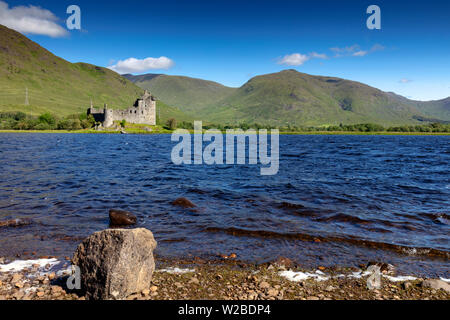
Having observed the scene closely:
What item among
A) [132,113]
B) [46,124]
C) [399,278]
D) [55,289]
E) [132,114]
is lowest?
[399,278]

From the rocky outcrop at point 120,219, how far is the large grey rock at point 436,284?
10026 millimetres

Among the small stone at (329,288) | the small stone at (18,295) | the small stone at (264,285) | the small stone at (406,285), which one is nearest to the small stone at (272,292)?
the small stone at (264,285)

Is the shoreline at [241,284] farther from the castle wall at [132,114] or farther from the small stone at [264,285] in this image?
the castle wall at [132,114]

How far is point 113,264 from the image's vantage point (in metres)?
6.03

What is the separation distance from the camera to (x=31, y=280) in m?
6.96

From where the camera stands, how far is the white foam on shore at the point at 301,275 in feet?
24.2

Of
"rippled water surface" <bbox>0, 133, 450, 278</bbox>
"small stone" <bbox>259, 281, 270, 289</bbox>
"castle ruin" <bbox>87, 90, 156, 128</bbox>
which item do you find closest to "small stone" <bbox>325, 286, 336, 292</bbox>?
"small stone" <bbox>259, 281, 270, 289</bbox>

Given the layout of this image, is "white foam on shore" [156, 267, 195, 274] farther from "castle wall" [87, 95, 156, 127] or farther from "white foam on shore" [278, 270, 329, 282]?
"castle wall" [87, 95, 156, 127]

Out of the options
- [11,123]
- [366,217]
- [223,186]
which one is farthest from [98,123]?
[366,217]

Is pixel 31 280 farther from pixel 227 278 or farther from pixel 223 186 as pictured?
pixel 223 186

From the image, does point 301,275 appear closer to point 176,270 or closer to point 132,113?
point 176,270

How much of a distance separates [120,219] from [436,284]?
10.7m

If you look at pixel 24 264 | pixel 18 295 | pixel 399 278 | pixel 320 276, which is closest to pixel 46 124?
pixel 24 264

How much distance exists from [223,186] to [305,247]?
11.7 meters
